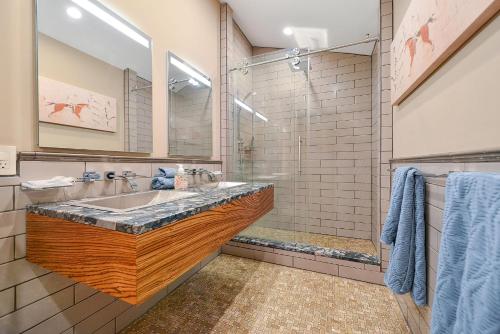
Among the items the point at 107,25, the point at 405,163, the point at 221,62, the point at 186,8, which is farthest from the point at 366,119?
the point at 107,25

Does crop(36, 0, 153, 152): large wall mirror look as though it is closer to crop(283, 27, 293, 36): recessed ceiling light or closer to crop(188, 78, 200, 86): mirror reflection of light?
crop(188, 78, 200, 86): mirror reflection of light

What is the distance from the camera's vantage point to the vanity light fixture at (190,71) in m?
1.77

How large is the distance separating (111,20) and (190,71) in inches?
29.0

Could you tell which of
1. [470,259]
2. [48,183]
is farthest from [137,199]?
[470,259]

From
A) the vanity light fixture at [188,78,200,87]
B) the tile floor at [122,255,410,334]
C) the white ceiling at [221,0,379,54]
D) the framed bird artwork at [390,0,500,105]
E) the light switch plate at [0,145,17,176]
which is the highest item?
the white ceiling at [221,0,379,54]

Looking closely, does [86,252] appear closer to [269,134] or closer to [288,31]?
[269,134]

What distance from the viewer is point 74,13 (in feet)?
3.57

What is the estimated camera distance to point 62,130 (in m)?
1.05

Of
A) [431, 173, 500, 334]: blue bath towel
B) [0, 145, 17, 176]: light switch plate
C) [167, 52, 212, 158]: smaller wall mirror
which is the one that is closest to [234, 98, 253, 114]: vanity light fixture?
[167, 52, 212, 158]: smaller wall mirror

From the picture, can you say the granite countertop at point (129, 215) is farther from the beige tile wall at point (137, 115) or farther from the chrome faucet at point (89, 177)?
the beige tile wall at point (137, 115)

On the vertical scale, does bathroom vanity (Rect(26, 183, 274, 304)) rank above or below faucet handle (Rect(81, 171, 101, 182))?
below

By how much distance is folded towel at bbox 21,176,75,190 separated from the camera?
34.0 inches

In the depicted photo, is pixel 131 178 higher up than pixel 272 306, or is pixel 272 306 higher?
pixel 131 178

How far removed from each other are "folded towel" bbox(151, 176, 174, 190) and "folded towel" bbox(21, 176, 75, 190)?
1.74 feet
